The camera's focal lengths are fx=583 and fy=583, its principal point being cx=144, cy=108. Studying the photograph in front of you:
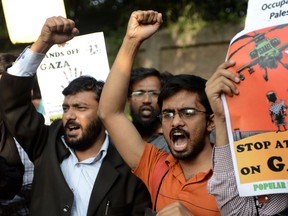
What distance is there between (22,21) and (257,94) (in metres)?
2.35

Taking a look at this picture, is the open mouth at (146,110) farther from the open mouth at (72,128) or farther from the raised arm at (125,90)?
the raised arm at (125,90)

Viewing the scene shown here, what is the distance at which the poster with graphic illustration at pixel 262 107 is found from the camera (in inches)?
83.2

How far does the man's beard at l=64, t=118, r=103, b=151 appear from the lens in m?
3.36

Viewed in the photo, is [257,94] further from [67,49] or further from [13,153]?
[67,49]

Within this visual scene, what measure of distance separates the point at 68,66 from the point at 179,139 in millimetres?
1632

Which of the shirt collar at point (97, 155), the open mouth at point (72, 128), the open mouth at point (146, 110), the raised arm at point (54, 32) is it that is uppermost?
the raised arm at point (54, 32)

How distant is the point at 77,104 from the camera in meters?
3.50

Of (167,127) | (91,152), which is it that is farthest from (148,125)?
(167,127)

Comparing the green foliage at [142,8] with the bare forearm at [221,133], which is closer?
the bare forearm at [221,133]

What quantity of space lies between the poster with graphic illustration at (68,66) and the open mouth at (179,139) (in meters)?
1.44

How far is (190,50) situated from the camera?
1166 centimetres

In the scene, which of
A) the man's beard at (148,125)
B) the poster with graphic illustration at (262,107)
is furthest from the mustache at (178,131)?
the man's beard at (148,125)

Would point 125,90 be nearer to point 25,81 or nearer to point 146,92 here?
point 25,81

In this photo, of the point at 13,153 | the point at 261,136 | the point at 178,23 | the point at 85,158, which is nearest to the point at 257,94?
the point at 261,136
